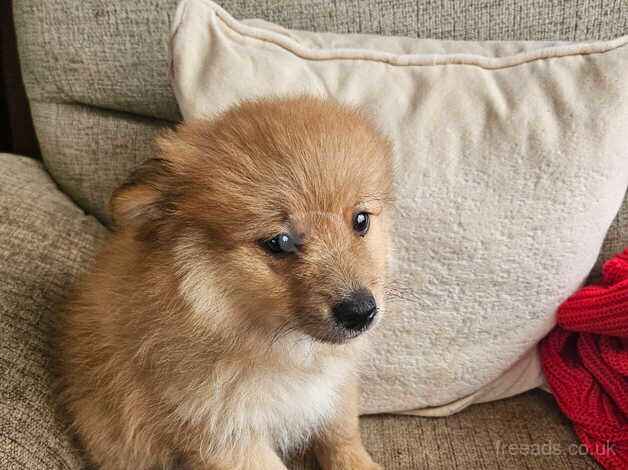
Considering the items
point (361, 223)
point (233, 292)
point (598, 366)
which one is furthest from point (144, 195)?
point (598, 366)

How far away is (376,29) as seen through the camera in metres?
1.57

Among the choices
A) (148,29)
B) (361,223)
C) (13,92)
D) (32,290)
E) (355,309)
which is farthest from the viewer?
(13,92)

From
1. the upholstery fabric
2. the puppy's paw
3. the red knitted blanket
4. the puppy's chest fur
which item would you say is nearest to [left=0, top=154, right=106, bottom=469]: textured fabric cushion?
the upholstery fabric

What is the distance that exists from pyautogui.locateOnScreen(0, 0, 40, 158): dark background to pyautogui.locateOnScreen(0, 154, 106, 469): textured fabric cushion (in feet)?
1.02

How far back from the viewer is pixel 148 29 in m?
1.54

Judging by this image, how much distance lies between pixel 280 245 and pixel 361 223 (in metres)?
0.17

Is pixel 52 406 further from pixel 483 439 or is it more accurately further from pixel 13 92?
pixel 13 92

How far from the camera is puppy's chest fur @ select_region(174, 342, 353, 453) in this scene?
1.14 m

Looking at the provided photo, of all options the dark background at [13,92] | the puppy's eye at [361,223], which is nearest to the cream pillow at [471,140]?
the puppy's eye at [361,223]

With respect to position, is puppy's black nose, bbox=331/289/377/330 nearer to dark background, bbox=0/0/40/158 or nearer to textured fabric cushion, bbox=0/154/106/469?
textured fabric cushion, bbox=0/154/106/469

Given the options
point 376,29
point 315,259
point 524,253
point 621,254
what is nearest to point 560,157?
point 524,253

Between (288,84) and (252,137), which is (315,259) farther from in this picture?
(288,84)

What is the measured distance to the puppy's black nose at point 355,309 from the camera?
99cm

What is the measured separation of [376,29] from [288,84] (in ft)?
1.06
